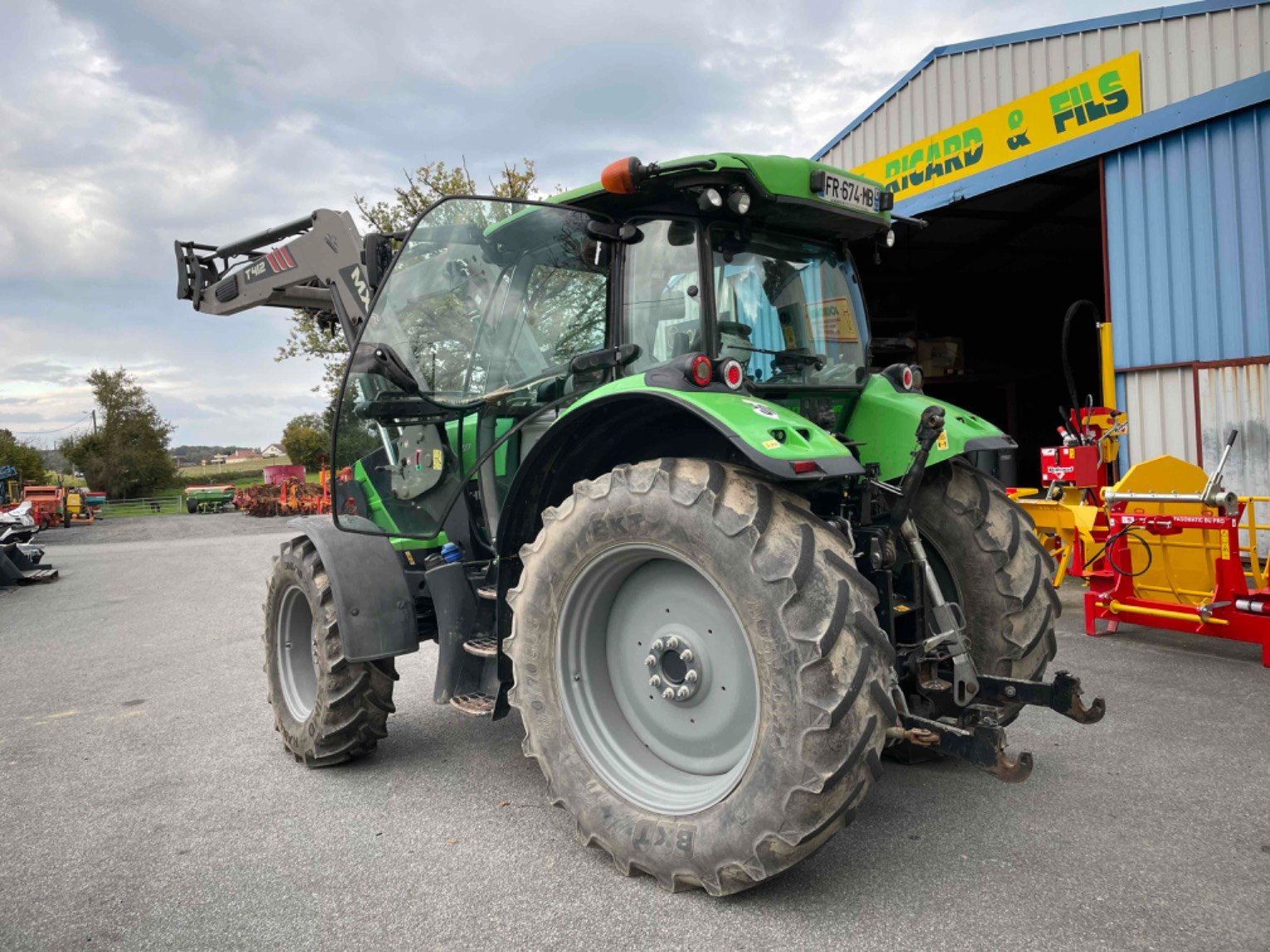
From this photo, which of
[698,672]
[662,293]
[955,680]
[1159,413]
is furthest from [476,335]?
[1159,413]

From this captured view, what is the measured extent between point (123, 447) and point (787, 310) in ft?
183

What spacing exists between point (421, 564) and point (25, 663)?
16.2 feet

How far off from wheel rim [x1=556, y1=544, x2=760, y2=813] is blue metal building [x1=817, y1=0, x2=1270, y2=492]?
208cm

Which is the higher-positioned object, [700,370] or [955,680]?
[700,370]

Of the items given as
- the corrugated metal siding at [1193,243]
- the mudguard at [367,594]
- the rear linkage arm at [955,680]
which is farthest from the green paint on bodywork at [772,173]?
the corrugated metal siding at [1193,243]

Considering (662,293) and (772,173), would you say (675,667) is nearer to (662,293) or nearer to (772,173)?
(662,293)

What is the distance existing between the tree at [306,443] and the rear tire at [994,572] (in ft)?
167

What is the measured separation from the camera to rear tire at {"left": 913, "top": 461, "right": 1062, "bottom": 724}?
360 centimetres

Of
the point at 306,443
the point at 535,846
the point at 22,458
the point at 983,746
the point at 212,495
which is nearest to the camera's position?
the point at 983,746

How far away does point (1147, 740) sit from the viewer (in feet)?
13.5

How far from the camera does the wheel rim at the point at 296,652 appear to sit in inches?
178

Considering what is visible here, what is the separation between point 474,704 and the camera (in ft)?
11.9

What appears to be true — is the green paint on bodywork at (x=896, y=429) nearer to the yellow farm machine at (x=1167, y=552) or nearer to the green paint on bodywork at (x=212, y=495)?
the yellow farm machine at (x=1167, y=552)

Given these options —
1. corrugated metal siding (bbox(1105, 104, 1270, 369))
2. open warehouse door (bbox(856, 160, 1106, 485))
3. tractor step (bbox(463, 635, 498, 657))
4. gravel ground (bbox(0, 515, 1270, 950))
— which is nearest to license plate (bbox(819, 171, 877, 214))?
tractor step (bbox(463, 635, 498, 657))
